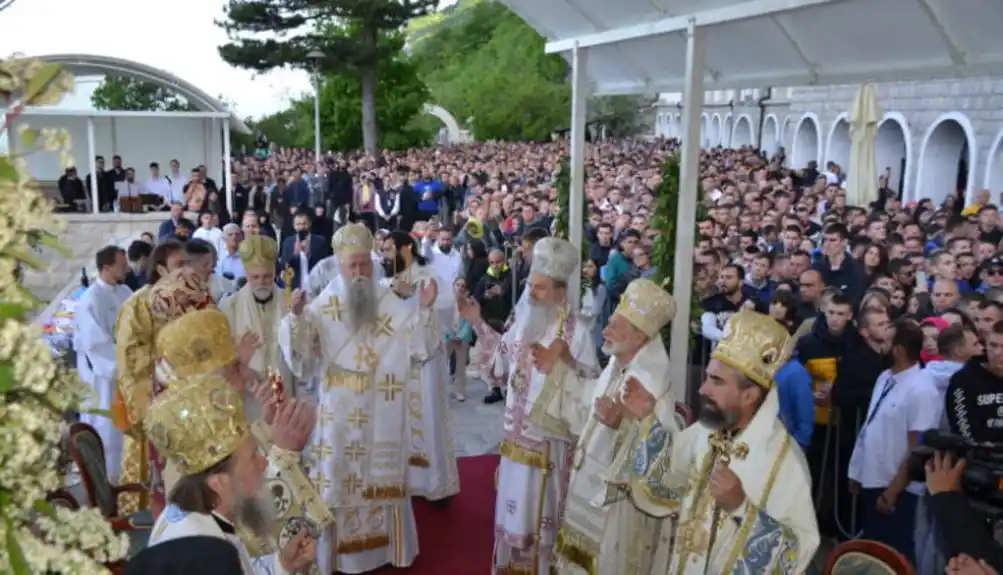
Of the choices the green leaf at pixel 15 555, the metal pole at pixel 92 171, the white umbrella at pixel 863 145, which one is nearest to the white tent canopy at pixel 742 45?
the green leaf at pixel 15 555

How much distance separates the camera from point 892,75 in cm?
530

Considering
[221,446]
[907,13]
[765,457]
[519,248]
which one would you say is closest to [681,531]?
[765,457]

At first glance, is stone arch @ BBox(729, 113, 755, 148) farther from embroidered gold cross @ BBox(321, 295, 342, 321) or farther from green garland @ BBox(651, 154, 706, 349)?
embroidered gold cross @ BBox(321, 295, 342, 321)

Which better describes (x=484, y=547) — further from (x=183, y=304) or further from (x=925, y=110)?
(x=925, y=110)

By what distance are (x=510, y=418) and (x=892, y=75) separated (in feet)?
9.86

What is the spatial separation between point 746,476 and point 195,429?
→ 1.78m

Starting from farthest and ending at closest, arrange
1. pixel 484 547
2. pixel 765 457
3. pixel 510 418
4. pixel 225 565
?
pixel 484 547, pixel 510 418, pixel 765 457, pixel 225 565

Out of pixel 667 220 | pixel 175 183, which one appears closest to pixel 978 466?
pixel 667 220

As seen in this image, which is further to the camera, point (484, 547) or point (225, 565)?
point (484, 547)

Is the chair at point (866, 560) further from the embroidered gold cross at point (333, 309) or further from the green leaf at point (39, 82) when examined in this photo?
the embroidered gold cross at point (333, 309)

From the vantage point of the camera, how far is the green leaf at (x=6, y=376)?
5.21 ft

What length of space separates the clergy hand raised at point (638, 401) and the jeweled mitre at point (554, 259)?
3.69 feet

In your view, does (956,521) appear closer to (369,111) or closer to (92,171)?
(92,171)

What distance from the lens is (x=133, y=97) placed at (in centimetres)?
2111
